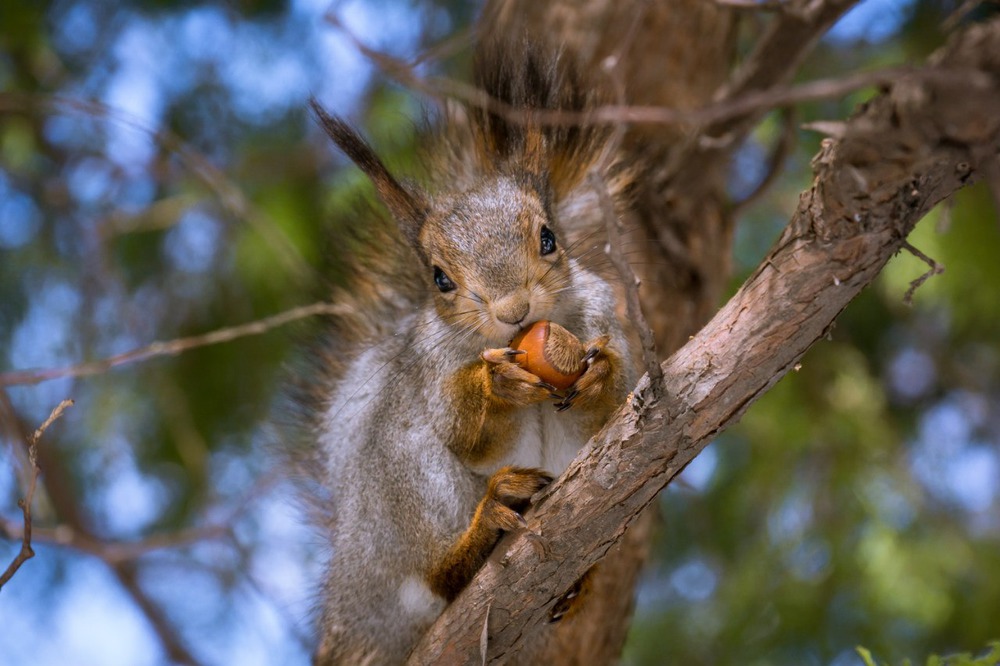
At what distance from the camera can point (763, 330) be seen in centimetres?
144

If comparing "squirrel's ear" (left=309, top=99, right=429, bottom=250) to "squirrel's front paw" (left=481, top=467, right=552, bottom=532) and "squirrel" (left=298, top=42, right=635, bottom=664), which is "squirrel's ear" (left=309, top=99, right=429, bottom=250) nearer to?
"squirrel" (left=298, top=42, right=635, bottom=664)

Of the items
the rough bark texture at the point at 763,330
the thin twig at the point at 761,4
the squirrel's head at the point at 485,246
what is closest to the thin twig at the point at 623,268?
the rough bark texture at the point at 763,330

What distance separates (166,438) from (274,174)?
960 mm

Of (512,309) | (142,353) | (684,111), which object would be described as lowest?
(512,309)

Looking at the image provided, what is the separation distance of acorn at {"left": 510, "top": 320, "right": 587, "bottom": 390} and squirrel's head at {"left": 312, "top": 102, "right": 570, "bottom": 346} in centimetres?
5

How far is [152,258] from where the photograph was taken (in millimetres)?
3416

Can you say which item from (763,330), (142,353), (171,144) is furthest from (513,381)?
(171,144)

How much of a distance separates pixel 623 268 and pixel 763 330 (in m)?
0.29

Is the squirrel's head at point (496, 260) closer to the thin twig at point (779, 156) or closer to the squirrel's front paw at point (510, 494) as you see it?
the squirrel's front paw at point (510, 494)

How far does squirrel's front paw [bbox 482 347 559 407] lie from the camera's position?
170cm

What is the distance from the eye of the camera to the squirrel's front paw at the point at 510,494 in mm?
1717

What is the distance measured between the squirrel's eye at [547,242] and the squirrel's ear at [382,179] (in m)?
0.28

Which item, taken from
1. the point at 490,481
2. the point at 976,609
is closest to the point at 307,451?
the point at 490,481

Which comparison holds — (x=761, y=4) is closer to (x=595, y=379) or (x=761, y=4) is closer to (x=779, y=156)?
(x=779, y=156)
